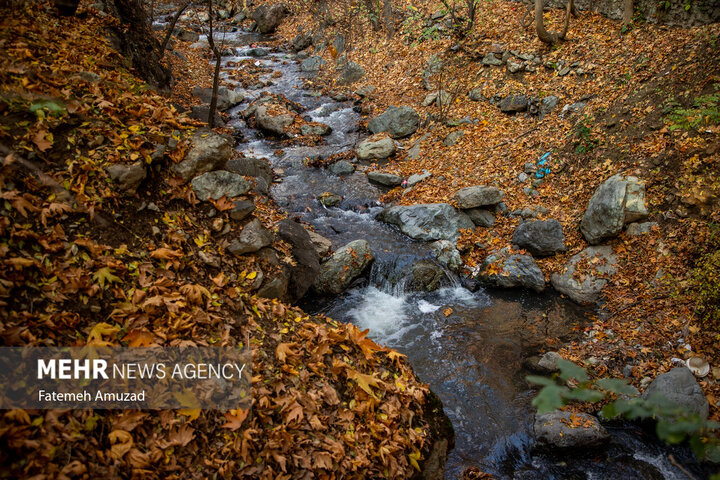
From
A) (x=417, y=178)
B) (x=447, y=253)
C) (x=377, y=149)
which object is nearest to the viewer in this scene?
(x=447, y=253)

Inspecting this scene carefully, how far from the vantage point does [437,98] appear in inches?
499

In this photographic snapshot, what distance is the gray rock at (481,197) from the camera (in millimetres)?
8781

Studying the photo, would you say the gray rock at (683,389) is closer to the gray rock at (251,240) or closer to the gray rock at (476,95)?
the gray rock at (251,240)

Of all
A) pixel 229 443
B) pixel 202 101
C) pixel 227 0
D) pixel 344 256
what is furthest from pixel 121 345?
pixel 227 0

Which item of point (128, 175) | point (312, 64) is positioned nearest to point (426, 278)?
point (128, 175)

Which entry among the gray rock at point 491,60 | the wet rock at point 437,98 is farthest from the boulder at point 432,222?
the gray rock at point 491,60

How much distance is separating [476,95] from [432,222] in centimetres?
555

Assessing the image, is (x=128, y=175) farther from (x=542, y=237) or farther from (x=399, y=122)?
(x=399, y=122)

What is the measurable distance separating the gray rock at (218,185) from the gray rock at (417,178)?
6.29 m

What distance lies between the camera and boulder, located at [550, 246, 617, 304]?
687 centimetres

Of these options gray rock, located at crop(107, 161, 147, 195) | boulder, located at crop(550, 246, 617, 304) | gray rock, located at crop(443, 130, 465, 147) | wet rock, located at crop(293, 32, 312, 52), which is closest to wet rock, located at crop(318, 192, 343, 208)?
gray rock, located at crop(443, 130, 465, 147)

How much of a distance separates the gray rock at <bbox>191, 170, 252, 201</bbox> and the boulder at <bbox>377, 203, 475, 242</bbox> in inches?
192

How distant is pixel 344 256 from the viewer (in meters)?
7.85

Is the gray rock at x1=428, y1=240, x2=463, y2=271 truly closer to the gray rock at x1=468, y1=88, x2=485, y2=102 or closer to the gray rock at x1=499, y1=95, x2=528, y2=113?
the gray rock at x1=499, y1=95, x2=528, y2=113
